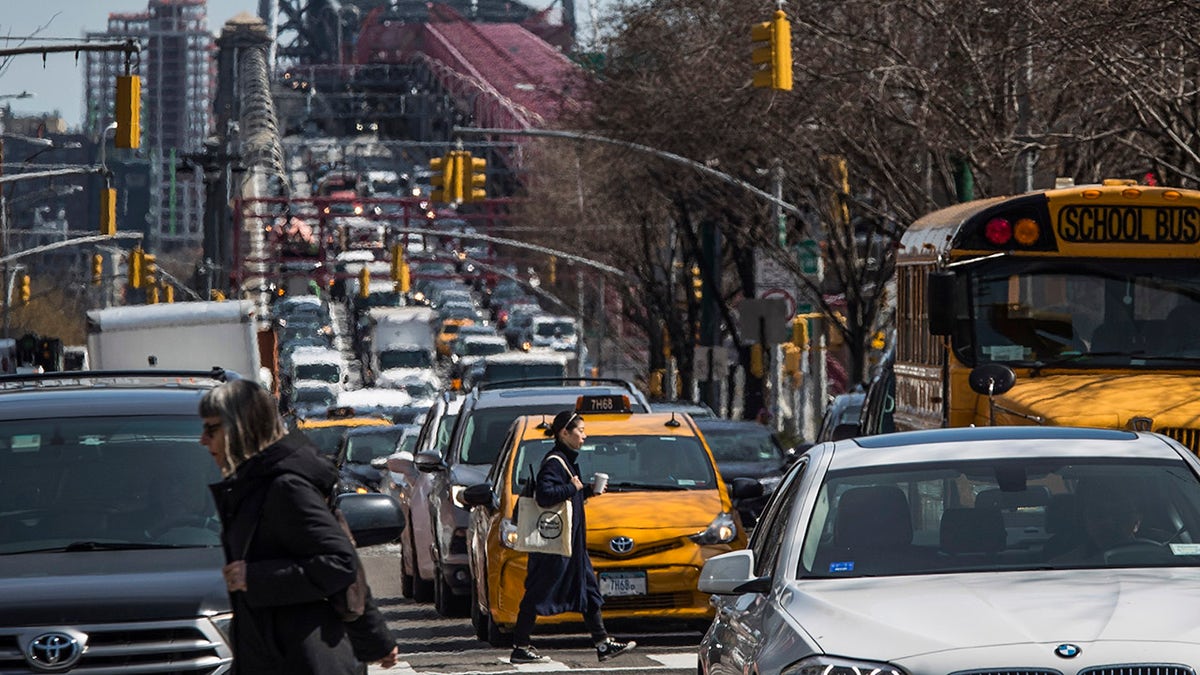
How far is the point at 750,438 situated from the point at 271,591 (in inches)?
696

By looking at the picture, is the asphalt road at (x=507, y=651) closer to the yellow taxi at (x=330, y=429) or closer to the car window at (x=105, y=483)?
the car window at (x=105, y=483)

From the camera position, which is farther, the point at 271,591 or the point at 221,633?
the point at 221,633

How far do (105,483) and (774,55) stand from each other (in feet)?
56.1

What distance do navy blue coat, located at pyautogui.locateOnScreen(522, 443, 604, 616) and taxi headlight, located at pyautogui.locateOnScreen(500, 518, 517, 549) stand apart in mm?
558

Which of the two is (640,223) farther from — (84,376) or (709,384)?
(84,376)

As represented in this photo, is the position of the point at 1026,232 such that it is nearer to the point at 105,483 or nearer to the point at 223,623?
the point at 105,483

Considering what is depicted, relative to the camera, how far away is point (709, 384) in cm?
5303

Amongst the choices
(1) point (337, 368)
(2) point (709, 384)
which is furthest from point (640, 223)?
(1) point (337, 368)

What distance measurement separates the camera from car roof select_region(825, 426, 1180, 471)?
28.9 feet

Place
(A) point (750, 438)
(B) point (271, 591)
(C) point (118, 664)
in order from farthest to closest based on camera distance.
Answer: (A) point (750, 438) < (C) point (118, 664) < (B) point (271, 591)

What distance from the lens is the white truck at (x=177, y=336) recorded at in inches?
1292

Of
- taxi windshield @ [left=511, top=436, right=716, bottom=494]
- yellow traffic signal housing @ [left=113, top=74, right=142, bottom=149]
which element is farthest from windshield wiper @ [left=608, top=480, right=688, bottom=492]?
yellow traffic signal housing @ [left=113, top=74, right=142, bottom=149]

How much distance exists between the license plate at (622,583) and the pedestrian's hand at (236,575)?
900 centimetres

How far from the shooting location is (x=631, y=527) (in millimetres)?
16094
